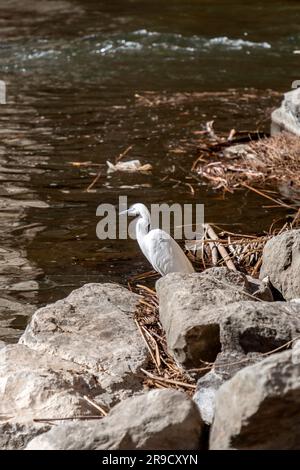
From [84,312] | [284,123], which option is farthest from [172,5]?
[84,312]

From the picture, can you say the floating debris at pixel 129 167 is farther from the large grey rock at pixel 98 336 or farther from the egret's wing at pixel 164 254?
the large grey rock at pixel 98 336

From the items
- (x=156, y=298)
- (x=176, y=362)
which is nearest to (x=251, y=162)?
(x=156, y=298)

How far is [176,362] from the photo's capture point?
4.05 meters

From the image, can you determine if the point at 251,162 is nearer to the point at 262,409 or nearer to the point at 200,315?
the point at 200,315

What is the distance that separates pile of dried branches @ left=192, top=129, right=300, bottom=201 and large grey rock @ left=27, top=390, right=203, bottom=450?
443cm

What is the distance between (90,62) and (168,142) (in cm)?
402

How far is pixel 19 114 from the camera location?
9.86 metres

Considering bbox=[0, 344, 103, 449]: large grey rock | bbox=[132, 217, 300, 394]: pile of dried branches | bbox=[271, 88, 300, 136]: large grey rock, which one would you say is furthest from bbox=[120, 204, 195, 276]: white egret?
bbox=[271, 88, 300, 136]: large grey rock

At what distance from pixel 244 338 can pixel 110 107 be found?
22.2ft

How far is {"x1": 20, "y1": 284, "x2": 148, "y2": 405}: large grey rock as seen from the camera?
13.2ft

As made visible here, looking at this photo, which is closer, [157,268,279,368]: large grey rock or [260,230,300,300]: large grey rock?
[157,268,279,368]: large grey rock

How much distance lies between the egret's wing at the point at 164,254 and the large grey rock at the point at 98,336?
29 cm

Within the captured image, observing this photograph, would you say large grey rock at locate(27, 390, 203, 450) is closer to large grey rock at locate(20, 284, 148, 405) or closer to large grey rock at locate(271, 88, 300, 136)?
large grey rock at locate(20, 284, 148, 405)
